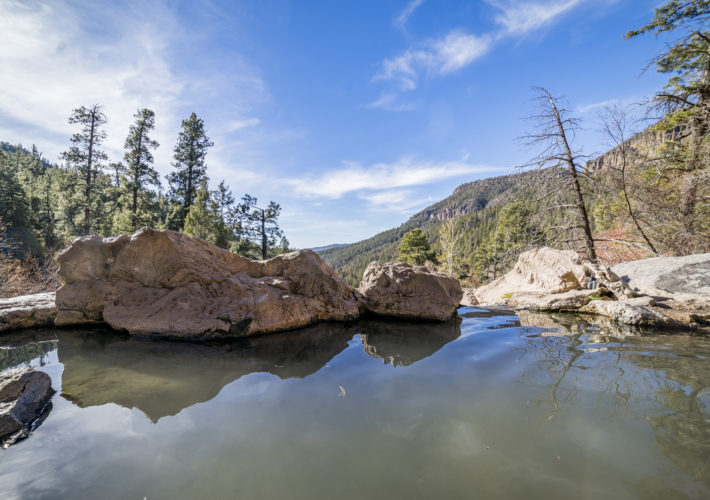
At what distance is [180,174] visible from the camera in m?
22.0

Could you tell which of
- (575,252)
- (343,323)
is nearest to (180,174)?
(343,323)

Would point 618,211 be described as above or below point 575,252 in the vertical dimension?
above

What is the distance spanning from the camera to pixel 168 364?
360 cm

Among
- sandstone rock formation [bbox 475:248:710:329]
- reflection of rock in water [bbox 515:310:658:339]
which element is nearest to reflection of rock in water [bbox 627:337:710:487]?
reflection of rock in water [bbox 515:310:658:339]

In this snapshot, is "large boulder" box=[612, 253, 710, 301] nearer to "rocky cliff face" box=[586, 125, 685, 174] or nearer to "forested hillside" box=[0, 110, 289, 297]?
"rocky cliff face" box=[586, 125, 685, 174]

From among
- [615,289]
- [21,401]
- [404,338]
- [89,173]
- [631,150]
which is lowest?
[404,338]

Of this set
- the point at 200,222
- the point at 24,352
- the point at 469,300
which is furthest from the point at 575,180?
the point at 200,222

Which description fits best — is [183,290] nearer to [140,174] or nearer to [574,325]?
[574,325]

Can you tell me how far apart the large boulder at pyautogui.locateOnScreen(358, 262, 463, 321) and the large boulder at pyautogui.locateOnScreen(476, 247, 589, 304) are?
263 cm

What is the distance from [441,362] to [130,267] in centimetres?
633

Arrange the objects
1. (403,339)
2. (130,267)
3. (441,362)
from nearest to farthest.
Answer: (441,362) → (403,339) → (130,267)

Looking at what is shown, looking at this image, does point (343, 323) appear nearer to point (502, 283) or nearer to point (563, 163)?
point (502, 283)

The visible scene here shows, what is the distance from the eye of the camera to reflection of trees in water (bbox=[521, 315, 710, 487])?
1.84 metres

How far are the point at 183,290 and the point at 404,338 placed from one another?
14.4 ft
